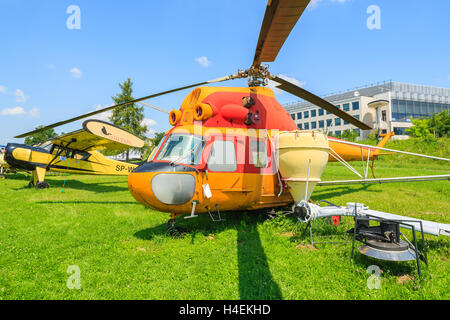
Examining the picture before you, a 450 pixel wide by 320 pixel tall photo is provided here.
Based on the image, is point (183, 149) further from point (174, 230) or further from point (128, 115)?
point (128, 115)

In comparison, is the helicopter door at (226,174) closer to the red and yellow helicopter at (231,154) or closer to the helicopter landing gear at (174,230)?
the red and yellow helicopter at (231,154)

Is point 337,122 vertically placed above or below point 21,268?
above

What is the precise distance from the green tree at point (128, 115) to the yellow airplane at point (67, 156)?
23490 mm

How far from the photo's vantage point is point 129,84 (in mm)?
42375

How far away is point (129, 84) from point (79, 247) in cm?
4183

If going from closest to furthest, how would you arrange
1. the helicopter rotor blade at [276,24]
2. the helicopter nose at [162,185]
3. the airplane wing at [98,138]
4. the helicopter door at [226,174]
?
the helicopter rotor blade at [276,24] → the helicopter nose at [162,185] → the helicopter door at [226,174] → the airplane wing at [98,138]

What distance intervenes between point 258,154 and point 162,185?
8.95ft

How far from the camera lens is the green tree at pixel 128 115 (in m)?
39.8

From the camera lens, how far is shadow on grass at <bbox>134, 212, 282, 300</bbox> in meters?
3.82

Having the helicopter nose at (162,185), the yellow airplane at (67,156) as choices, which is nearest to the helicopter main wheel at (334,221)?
the helicopter nose at (162,185)

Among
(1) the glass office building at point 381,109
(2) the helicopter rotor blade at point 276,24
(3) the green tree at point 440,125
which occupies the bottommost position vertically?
(2) the helicopter rotor blade at point 276,24
